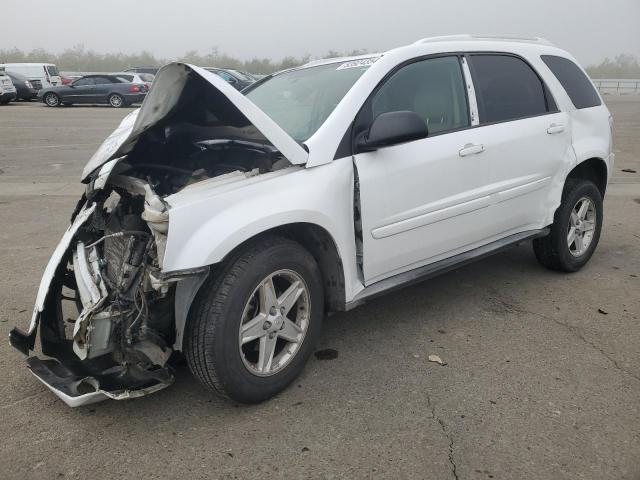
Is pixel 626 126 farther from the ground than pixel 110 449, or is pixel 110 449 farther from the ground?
pixel 110 449

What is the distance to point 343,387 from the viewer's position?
2959 millimetres

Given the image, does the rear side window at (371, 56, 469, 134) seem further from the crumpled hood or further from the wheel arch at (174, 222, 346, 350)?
the wheel arch at (174, 222, 346, 350)

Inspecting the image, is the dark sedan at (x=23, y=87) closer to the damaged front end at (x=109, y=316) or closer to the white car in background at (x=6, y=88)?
the white car in background at (x=6, y=88)

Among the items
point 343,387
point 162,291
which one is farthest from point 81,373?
point 343,387

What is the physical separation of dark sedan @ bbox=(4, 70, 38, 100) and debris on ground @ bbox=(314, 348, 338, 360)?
84.0 ft

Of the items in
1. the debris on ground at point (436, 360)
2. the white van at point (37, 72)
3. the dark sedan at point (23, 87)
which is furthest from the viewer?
the white van at point (37, 72)

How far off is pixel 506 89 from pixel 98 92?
22.4 meters

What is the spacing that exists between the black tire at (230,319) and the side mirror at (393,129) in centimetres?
73

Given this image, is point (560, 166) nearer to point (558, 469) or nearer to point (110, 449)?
point (558, 469)

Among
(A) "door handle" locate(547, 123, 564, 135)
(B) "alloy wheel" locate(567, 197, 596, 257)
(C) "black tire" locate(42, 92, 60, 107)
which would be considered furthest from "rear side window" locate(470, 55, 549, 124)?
(C) "black tire" locate(42, 92, 60, 107)

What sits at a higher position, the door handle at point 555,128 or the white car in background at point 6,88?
the door handle at point 555,128

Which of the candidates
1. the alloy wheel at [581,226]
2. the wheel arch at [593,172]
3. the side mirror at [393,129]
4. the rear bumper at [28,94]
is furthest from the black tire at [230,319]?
the rear bumper at [28,94]

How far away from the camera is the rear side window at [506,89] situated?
374cm

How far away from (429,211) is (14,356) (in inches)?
Result: 104
